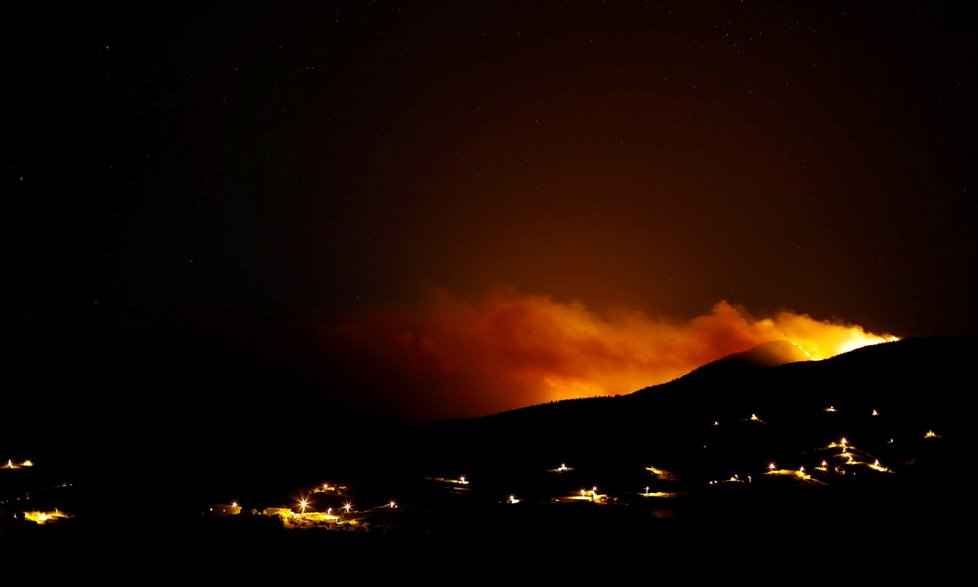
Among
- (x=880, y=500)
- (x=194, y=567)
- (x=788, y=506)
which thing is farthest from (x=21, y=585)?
(x=880, y=500)

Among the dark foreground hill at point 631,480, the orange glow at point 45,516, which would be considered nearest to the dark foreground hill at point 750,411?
the dark foreground hill at point 631,480

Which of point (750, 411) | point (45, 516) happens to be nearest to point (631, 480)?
point (750, 411)

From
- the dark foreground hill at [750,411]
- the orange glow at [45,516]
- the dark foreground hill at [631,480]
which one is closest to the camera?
the dark foreground hill at [631,480]

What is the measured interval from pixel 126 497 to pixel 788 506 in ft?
61.5

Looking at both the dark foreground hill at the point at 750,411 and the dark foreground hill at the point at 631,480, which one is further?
the dark foreground hill at the point at 750,411

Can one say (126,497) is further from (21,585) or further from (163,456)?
(163,456)

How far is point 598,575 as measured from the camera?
1255cm

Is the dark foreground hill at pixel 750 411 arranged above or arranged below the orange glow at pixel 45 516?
above

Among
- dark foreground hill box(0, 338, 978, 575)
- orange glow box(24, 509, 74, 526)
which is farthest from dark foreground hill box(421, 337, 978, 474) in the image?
orange glow box(24, 509, 74, 526)

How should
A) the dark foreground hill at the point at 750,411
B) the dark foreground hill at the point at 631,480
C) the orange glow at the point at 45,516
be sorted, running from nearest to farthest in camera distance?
the dark foreground hill at the point at 631,480, the orange glow at the point at 45,516, the dark foreground hill at the point at 750,411

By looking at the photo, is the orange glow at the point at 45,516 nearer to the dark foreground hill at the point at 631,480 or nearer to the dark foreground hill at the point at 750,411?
the dark foreground hill at the point at 631,480

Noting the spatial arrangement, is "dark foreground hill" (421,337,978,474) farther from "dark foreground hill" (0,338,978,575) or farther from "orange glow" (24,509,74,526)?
"orange glow" (24,509,74,526)

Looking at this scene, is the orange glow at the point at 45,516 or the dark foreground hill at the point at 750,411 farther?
the dark foreground hill at the point at 750,411

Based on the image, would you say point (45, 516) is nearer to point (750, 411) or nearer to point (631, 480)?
point (631, 480)
